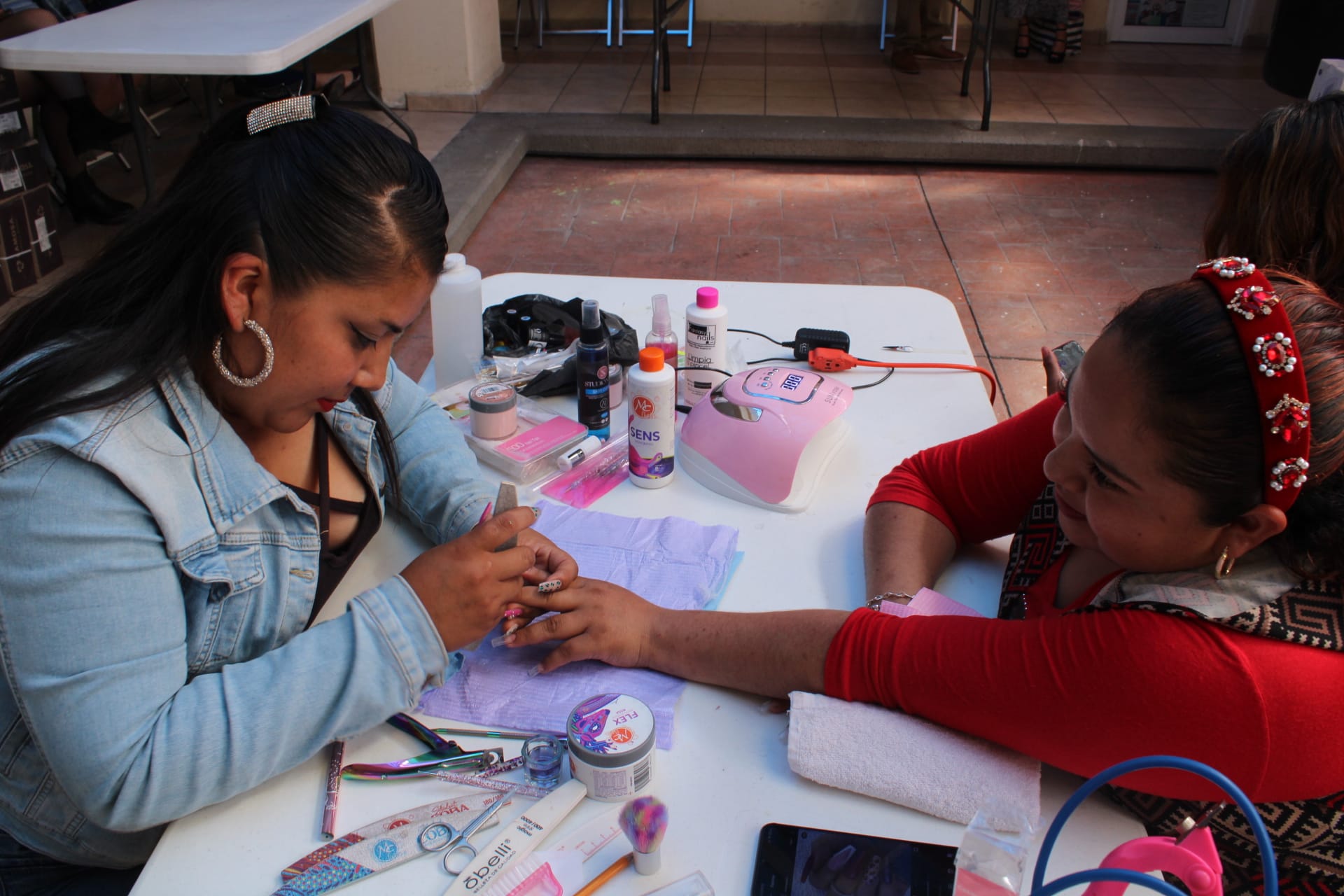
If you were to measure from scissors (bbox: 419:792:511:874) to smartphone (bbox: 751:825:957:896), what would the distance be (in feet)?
0.89

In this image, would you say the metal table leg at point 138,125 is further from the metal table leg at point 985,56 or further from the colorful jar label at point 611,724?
the metal table leg at point 985,56

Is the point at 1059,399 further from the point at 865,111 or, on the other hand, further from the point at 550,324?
the point at 865,111

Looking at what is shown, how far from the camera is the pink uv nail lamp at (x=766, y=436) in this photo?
148 cm

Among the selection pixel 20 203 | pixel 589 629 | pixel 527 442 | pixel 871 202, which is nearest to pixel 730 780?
pixel 589 629

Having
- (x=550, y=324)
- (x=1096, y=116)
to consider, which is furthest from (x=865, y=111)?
(x=550, y=324)

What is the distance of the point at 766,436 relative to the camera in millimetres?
1479

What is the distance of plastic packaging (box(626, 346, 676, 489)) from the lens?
1.49m

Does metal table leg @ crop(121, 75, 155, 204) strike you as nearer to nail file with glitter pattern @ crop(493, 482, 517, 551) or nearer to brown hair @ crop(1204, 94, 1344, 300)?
nail file with glitter pattern @ crop(493, 482, 517, 551)

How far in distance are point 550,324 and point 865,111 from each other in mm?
4328

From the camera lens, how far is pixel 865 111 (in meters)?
5.67

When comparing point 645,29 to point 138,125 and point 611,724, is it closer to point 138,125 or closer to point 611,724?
point 138,125

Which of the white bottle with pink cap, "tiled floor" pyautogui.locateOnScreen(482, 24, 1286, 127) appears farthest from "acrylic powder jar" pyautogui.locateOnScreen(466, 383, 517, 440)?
"tiled floor" pyautogui.locateOnScreen(482, 24, 1286, 127)

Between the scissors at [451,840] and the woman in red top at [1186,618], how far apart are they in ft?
1.02

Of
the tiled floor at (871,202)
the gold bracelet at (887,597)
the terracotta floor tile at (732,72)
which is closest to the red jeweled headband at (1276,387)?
the gold bracelet at (887,597)
